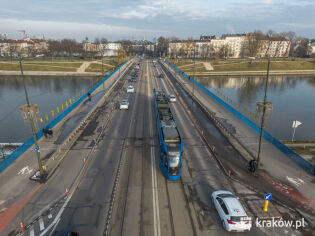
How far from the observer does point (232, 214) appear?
12648 millimetres

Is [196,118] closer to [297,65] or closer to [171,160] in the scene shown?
[171,160]

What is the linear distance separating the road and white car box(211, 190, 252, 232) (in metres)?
0.68

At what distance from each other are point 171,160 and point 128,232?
6.29m

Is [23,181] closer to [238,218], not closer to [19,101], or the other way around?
[238,218]

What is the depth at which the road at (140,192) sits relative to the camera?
13.1m

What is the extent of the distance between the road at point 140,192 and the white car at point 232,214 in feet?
2.24

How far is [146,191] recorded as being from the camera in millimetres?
16312

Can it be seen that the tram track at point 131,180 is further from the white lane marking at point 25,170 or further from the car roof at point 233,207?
the white lane marking at point 25,170

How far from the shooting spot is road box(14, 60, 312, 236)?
13094 mm

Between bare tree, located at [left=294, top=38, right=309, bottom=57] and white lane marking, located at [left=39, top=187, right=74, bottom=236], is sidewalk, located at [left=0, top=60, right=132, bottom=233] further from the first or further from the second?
bare tree, located at [left=294, top=38, right=309, bottom=57]

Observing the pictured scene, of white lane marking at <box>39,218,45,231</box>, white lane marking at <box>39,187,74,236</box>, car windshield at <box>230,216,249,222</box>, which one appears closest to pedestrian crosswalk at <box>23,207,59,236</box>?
white lane marking at <box>39,218,45,231</box>

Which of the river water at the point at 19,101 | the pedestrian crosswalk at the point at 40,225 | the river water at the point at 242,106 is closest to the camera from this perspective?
the pedestrian crosswalk at the point at 40,225

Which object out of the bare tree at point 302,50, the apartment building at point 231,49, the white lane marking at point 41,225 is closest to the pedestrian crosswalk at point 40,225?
the white lane marking at point 41,225

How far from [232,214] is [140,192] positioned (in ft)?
22.5
